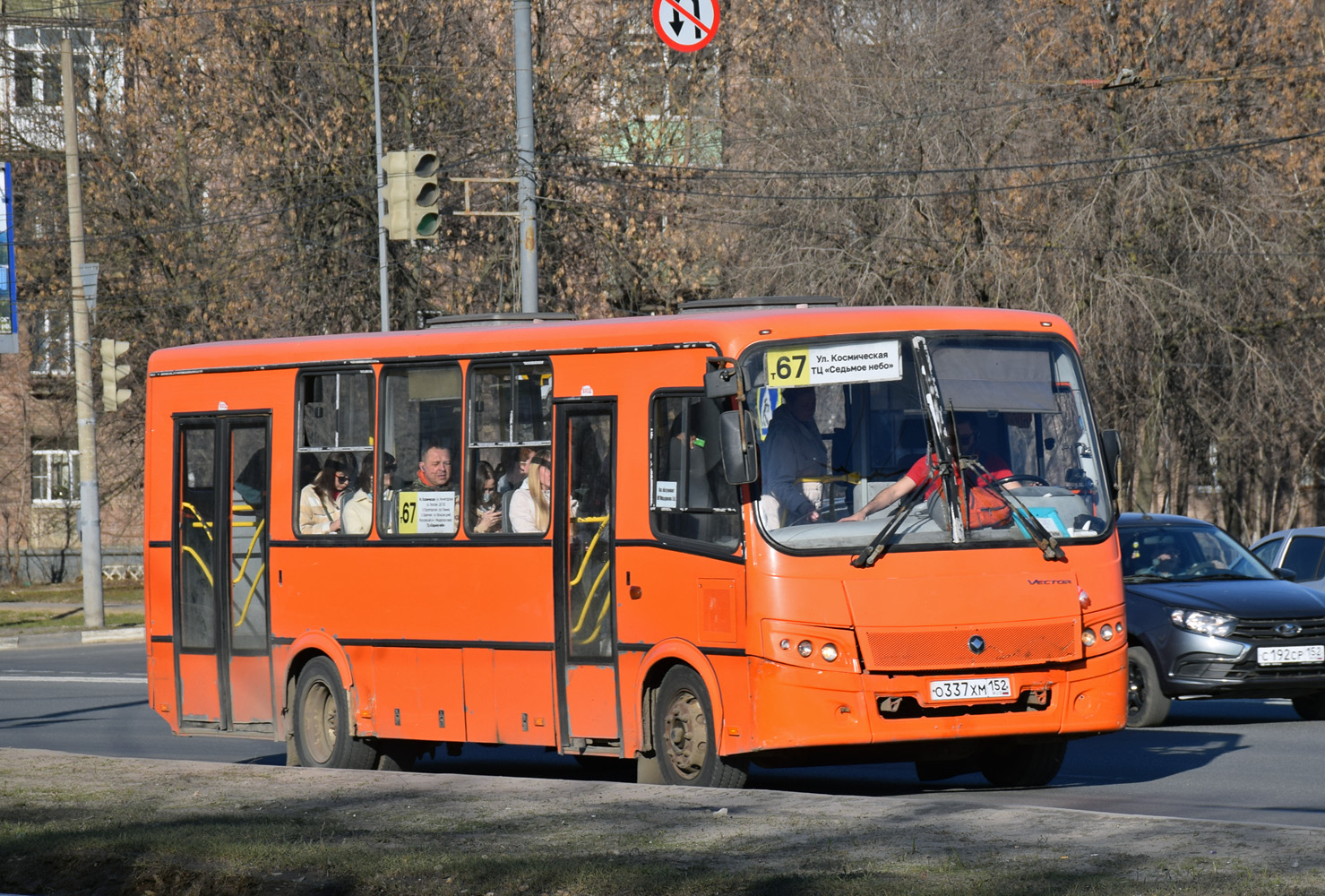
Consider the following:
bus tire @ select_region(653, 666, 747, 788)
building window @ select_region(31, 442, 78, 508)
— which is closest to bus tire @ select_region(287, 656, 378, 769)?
bus tire @ select_region(653, 666, 747, 788)

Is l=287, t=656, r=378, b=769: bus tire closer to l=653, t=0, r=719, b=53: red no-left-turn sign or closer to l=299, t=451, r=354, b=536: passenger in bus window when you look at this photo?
l=299, t=451, r=354, b=536: passenger in bus window

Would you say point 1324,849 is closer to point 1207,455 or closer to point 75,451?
point 1207,455

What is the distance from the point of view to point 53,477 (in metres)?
48.0

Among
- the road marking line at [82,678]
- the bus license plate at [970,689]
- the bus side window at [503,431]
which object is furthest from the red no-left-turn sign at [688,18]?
the bus license plate at [970,689]

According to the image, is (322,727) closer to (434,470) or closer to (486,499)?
(434,470)

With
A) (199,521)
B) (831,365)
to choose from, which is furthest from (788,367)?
(199,521)

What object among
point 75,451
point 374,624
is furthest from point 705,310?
point 75,451

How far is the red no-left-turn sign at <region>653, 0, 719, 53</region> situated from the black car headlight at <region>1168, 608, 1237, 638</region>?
38.4 feet

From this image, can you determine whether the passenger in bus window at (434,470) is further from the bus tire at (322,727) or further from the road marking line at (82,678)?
the road marking line at (82,678)

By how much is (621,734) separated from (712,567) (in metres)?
1.29

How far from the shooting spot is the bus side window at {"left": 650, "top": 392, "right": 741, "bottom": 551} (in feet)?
34.9

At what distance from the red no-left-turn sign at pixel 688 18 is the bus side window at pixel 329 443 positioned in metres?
11.7

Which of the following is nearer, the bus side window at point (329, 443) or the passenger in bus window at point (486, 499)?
the passenger in bus window at point (486, 499)

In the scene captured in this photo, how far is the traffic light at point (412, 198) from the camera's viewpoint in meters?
19.0
